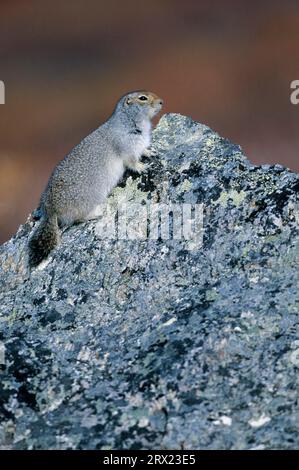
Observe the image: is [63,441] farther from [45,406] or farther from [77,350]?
[77,350]

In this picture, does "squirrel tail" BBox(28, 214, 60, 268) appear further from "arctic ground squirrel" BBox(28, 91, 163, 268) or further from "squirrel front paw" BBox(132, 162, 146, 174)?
"squirrel front paw" BBox(132, 162, 146, 174)

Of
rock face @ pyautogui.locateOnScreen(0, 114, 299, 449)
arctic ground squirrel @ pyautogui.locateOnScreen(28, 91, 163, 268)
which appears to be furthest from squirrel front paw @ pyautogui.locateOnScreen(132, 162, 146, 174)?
rock face @ pyautogui.locateOnScreen(0, 114, 299, 449)

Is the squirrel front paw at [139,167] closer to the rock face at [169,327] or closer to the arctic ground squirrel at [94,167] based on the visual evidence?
the arctic ground squirrel at [94,167]

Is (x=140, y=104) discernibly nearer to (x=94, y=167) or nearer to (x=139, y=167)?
(x=94, y=167)

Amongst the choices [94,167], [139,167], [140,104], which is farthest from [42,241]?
[140,104]

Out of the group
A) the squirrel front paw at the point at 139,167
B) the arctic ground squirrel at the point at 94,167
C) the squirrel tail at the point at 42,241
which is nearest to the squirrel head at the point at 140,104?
the arctic ground squirrel at the point at 94,167

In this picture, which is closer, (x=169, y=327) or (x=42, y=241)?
(x=169, y=327)
